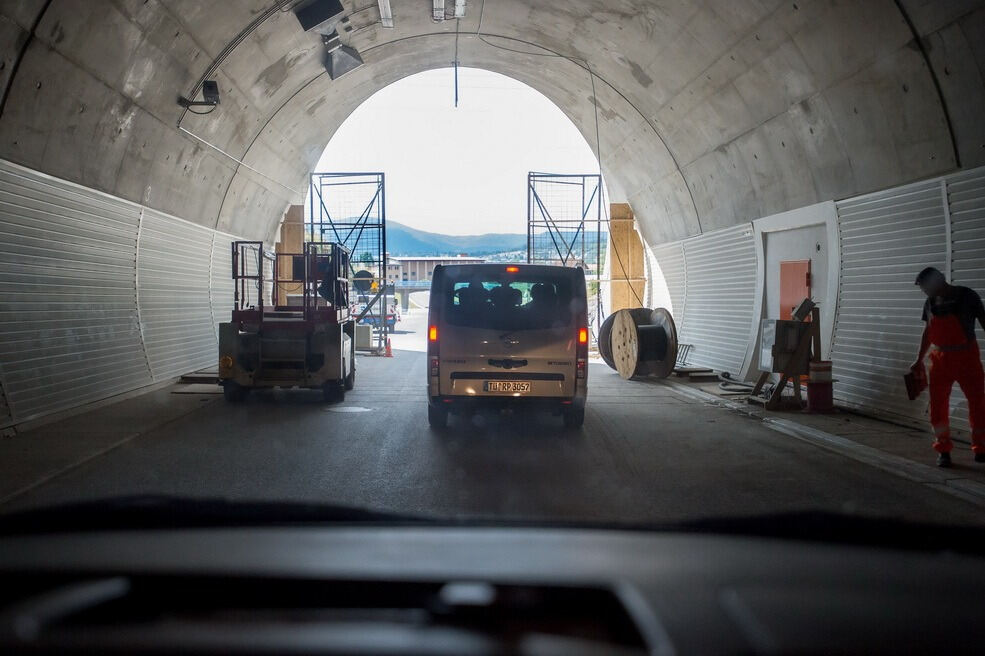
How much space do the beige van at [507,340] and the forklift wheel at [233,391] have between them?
461 cm

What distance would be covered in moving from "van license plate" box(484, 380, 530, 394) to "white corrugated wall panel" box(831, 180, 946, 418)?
515 cm

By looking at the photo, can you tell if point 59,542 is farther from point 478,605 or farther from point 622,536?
point 622,536

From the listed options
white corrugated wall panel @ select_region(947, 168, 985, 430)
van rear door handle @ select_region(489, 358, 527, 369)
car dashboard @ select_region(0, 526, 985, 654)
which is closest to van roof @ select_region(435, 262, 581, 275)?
van rear door handle @ select_region(489, 358, 527, 369)

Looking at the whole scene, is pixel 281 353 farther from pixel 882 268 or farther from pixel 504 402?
pixel 882 268

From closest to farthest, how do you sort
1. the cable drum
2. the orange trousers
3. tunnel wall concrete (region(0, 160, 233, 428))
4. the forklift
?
the orange trousers
tunnel wall concrete (region(0, 160, 233, 428))
the forklift
the cable drum

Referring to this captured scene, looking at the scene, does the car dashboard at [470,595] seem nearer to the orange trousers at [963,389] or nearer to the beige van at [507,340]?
the orange trousers at [963,389]

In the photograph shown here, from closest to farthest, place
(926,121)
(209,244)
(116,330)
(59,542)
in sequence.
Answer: (59,542) < (926,121) < (116,330) < (209,244)

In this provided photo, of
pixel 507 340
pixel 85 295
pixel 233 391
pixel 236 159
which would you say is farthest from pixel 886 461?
pixel 236 159

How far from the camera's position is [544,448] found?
8727 millimetres

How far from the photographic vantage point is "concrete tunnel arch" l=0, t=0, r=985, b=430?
946 cm

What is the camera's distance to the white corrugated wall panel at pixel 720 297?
1605 centimetres

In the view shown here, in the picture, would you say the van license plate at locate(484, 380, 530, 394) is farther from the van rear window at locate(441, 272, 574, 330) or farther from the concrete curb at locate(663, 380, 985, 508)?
the concrete curb at locate(663, 380, 985, 508)

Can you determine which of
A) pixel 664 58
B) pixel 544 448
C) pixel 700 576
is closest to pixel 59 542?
pixel 700 576

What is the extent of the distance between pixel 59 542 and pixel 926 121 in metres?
10.3
